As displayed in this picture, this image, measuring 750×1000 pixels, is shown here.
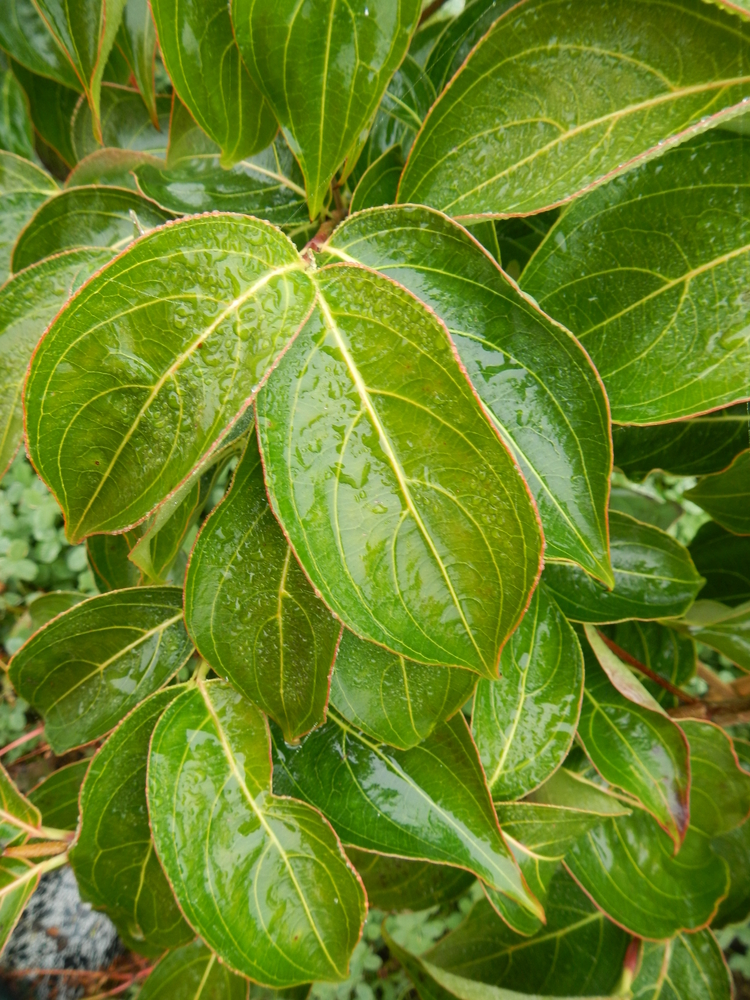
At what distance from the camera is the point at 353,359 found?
413mm

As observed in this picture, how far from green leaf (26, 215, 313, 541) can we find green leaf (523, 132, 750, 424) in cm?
23

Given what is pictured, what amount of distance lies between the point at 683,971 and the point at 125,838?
904 millimetres

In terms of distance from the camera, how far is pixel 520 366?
0.45 m

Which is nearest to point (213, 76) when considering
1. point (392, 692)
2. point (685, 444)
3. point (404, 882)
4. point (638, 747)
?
point (392, 692)

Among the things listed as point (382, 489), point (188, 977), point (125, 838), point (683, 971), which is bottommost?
point (683, 971)

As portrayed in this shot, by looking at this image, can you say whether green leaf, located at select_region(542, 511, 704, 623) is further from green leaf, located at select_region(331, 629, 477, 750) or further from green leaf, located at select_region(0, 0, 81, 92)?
green leaf, located at select_region(0, 0, 81, 92)

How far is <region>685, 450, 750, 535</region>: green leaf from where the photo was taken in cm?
76

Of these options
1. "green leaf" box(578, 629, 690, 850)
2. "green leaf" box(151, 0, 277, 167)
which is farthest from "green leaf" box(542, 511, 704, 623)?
"green leaf" box(151, 0, 277, 167)

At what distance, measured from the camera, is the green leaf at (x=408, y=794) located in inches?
23.0

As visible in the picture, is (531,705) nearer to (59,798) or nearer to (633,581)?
(633,581)

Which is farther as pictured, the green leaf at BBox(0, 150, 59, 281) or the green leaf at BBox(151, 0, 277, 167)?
the green leaf at BBox(0, 150, 59, 281)

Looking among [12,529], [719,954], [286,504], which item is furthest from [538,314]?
[12,529]

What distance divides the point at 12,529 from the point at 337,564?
57.9 inches

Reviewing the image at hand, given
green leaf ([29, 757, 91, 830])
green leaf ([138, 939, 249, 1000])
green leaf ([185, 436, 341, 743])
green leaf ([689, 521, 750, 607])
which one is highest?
green leaf ([185, 436, 341, 743])
